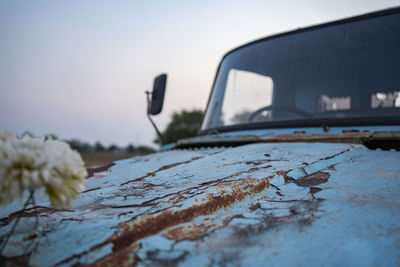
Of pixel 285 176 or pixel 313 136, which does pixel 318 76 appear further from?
pixel 285 176

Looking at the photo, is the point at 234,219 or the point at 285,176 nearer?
the point at 234,219

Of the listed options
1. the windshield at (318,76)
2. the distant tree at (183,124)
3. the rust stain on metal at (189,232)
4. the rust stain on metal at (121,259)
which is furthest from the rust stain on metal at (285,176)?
the distant tree at (183,124)

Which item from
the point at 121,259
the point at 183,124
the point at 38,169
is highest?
the point at 183,124

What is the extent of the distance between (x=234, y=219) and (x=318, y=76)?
164cm

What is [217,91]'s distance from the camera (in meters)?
2.81

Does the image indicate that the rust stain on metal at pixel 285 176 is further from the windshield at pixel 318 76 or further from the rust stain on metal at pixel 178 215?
the windshield at pixel 318 76

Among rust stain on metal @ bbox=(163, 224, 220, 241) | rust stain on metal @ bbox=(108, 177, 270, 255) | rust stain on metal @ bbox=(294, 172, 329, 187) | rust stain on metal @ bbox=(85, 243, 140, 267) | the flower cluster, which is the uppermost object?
the flower cluster

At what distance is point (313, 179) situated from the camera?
45.3 inches

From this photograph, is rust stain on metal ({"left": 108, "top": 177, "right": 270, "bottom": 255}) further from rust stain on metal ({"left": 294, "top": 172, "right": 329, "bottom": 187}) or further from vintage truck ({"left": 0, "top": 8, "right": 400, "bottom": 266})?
rust stain on metal ({"left": 294, "top": 172, "right": 329, "bottom": 187})

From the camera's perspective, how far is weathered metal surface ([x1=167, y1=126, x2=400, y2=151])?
1.58 metres

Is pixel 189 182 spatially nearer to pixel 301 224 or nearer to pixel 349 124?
pixel 301 224

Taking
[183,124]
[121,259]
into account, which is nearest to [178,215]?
[121,259]

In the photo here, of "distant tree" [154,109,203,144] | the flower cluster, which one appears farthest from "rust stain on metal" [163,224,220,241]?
"distant tree" [154,109,203,144]

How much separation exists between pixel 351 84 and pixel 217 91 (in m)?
1.13
